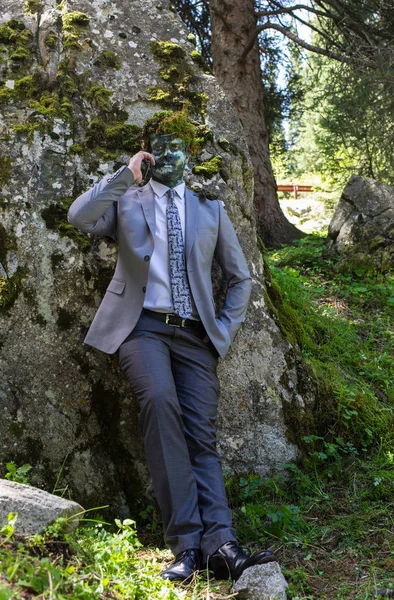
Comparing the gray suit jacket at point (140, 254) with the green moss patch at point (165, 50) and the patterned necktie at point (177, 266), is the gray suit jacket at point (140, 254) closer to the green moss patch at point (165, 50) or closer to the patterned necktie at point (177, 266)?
the patterned necktie at point (177, 266)

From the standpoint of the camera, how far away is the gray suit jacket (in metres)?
3.71

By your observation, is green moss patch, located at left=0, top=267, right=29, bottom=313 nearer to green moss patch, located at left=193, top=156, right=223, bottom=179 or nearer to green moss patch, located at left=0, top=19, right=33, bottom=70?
green moss patch, located at left=193, top=156, right=223, bottom=179

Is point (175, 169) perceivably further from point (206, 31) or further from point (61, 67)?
point (206, 31)

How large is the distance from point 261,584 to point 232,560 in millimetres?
214

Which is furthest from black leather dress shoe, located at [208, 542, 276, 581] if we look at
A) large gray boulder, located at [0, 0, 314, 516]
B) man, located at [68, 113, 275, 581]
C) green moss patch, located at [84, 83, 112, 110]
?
green moss patch, located at [84, 83, 112, 110]

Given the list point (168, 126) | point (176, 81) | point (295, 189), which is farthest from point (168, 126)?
point (295, 189)

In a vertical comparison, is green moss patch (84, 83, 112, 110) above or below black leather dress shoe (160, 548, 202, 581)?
above

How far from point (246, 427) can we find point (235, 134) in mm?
2153

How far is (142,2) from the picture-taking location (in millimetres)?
5039

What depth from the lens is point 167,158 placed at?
3.99 metres

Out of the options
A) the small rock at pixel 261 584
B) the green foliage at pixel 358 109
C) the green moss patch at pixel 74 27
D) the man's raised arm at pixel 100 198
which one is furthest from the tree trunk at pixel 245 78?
the small rock at pixel 261 584

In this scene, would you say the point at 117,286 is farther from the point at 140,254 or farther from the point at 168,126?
the point at 168,126

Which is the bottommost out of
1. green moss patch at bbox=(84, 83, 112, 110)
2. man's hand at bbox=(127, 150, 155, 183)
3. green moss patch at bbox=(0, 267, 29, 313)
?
green moss patch at bbox=(0, 267, 29, 313)

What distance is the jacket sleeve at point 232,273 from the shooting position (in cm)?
407
